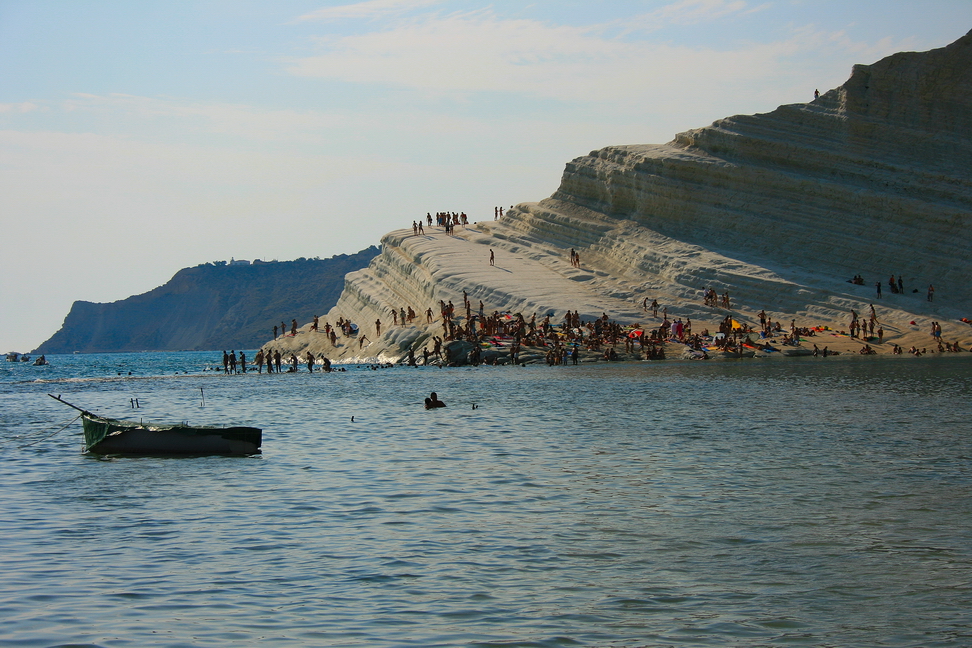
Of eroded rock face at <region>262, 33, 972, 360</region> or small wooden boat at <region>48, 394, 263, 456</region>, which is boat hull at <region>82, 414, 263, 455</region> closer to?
small wooden boat at <region>48, 394, 263, 456</region>

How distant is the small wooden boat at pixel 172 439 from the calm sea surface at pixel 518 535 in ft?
1.53

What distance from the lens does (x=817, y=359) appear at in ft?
164

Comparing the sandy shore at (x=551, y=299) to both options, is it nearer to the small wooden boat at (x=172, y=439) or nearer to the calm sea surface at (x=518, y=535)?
the calm sea surface at (x=518, y=535)

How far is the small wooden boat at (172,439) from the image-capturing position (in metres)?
21.9

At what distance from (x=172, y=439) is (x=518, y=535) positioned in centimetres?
1211

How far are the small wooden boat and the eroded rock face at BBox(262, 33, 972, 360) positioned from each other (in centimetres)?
3909

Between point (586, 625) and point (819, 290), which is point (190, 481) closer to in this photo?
point (586, 625)

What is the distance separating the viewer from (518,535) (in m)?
12.7

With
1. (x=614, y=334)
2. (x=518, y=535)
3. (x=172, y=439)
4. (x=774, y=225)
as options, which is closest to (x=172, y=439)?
(x=172, y=439)

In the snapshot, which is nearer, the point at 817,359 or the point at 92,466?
the point at 92,466

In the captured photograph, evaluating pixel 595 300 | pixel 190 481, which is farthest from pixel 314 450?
pixel 595 300

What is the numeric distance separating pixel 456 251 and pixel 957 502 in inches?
2335

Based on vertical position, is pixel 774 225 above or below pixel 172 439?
above

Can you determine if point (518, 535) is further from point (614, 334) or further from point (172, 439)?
point (614, 334)
